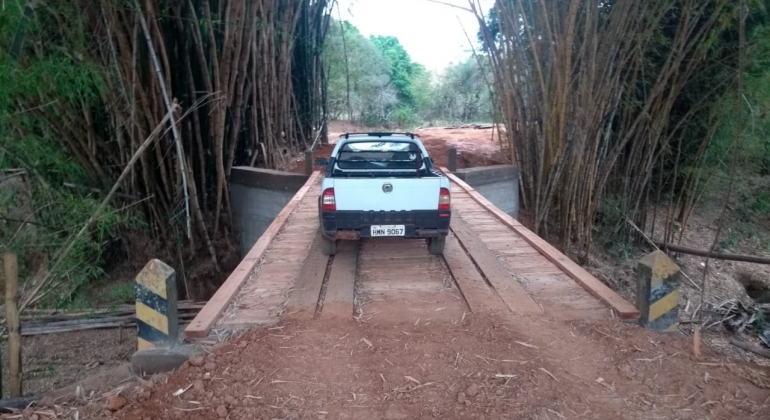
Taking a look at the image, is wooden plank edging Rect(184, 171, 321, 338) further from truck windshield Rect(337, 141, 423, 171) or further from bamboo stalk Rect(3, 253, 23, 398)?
bamboo stalk Rect(3, 253, 23, 398)

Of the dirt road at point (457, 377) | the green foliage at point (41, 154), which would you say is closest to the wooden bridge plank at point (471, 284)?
the dirt road at point (457, 377)

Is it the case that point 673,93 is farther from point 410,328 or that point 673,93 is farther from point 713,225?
point 410,328

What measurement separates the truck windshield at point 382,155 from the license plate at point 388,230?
73cm

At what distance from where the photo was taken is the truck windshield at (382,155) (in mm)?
5051

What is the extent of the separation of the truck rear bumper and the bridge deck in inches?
9.7

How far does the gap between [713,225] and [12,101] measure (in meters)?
10.0

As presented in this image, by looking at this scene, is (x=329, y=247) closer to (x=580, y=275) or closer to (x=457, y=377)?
(x=580, y=275)

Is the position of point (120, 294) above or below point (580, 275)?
below

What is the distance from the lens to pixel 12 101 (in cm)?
460

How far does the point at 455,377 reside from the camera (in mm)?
2795

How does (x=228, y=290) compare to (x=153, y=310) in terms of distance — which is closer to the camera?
(x=153, y=310)

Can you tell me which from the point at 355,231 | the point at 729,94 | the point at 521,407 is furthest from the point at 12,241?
the point at 729,94

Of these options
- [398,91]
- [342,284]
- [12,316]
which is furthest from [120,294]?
[398,91]

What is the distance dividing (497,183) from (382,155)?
10.2 ft
